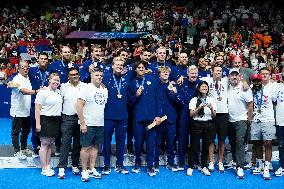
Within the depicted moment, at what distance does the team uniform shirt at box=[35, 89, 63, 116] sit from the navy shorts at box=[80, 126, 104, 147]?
1.89 feet

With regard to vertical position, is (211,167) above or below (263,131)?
below

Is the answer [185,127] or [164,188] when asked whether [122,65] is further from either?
[164,188]

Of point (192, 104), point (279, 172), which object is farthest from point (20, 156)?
point (279, 172)

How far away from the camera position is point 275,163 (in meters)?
8.43

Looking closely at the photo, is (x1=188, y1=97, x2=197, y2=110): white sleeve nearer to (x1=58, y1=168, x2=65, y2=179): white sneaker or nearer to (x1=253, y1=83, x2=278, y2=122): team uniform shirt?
(x1=253, y1=83, x2=278, y2=122): team uniform shirt

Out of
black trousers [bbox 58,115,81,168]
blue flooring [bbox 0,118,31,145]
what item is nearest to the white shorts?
black trousers [bbox 58,115,81,168]

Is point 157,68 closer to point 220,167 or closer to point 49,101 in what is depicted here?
point 49,101

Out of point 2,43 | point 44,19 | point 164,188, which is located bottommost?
point 164,188

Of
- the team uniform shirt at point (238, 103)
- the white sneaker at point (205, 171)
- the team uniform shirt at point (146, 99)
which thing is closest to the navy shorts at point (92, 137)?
the team uniform shirt at point (146, 99)

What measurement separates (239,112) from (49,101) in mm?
3046

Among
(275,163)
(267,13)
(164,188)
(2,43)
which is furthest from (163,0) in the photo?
(164,188)

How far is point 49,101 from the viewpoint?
7.21 metres

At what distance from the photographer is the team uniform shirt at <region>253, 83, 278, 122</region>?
7.65 meters

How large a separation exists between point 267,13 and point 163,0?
459cm
